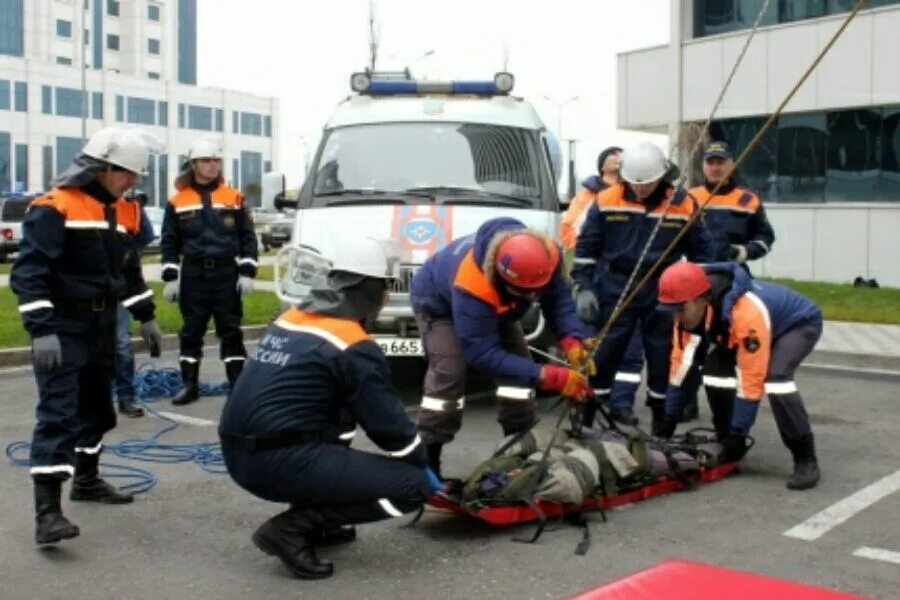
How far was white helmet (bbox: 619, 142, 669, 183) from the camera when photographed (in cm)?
718

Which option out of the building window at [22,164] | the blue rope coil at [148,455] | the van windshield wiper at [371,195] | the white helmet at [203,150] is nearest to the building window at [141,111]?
the building window at [22,164]

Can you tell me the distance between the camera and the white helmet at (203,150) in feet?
28.2

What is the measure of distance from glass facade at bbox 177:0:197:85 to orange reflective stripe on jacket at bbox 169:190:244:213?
324 ft

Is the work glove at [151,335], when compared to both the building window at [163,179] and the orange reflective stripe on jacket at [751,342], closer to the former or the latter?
the orange reflective stripe on jacket at [751,342]

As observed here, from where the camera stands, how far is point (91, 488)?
6.04 metres

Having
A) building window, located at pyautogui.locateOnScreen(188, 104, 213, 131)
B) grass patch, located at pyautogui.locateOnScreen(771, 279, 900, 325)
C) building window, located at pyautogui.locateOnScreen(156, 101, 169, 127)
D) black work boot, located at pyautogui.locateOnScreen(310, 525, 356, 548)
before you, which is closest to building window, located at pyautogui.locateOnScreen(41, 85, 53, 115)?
building window, located at pyautogui.locateOnScreen(156, 101, 169, 127)

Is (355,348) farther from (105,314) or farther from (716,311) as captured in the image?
(716,311)

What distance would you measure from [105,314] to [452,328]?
5.71 ft

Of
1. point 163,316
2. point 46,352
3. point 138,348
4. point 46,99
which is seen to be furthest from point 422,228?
point 46,99

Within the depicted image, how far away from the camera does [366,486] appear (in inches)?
188

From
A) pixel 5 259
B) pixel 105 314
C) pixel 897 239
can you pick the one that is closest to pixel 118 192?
pixel 105 314

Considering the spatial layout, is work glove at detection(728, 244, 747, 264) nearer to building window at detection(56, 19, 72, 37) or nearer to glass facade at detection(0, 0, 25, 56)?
glass facade at detection(0, 0, 25, 56)

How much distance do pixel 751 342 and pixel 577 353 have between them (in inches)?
39.2

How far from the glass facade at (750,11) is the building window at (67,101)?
63.3 meters
